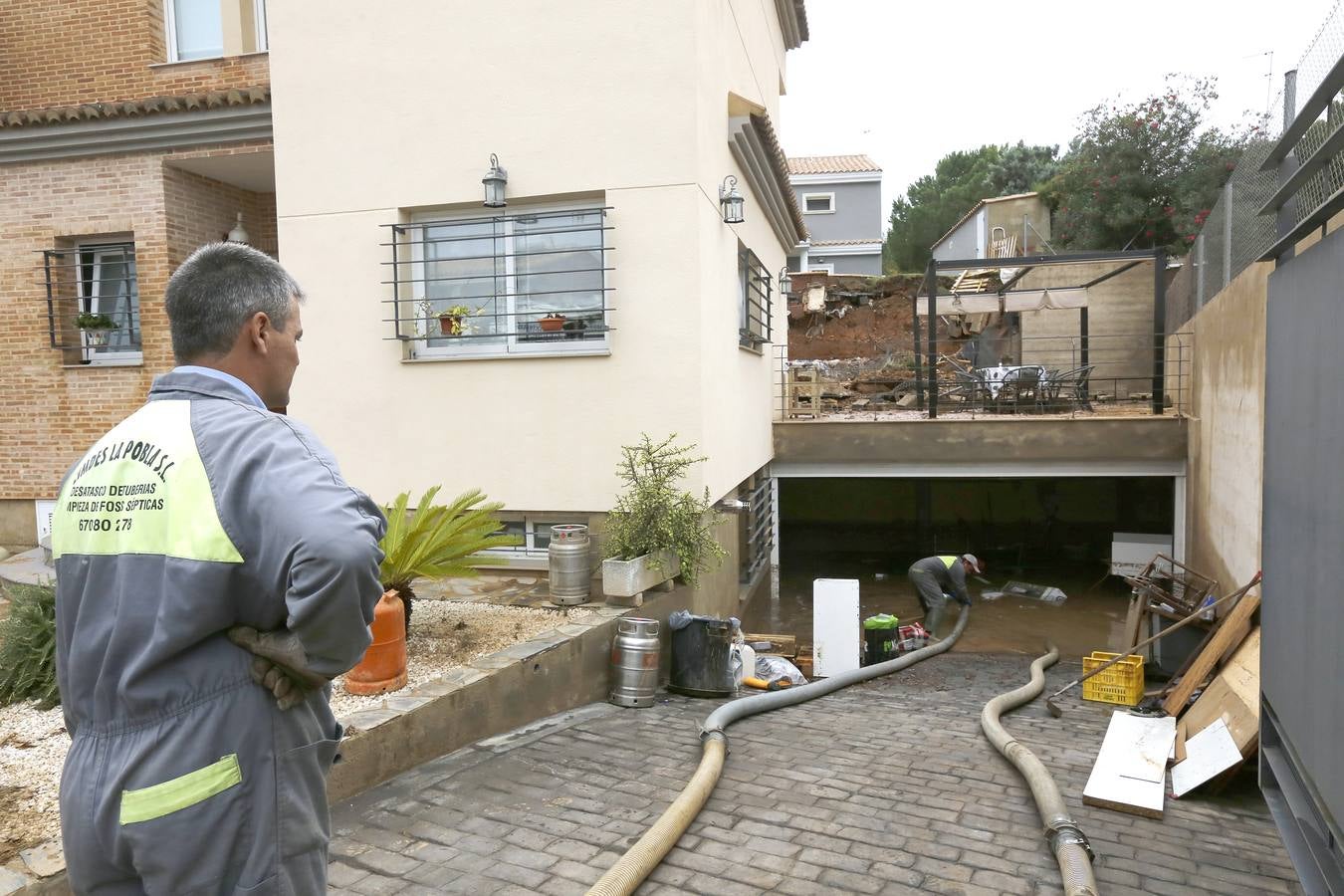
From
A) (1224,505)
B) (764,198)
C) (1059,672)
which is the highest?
(764,198)

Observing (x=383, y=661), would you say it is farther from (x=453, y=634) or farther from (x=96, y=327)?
(x=96, y=327)

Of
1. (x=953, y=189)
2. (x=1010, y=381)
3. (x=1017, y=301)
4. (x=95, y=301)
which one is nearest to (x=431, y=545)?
(x=95, y=301)

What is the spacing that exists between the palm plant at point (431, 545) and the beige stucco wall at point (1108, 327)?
15.5m

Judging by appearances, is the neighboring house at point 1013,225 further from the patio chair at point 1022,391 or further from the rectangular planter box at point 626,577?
the rectangular planter box at point 626,577

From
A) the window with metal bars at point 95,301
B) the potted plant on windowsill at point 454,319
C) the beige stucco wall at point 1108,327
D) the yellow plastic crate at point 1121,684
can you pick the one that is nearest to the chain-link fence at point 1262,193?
the beige stucco wall at point 1108,327

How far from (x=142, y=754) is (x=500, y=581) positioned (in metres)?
6.28

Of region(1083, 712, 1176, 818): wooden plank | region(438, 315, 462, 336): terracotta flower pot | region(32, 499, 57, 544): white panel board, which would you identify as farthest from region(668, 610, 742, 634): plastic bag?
region(32, 499, 57, 544): white panel board

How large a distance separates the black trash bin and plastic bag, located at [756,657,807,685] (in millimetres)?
1201

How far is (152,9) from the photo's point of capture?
10.4 meters

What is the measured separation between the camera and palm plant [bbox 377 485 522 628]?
5.73 meters

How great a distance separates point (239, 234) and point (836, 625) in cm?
769

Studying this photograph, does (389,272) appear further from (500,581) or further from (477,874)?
(477,874)

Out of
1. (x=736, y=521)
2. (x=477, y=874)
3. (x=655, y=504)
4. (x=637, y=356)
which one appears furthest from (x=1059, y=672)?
(x=477, y=874)

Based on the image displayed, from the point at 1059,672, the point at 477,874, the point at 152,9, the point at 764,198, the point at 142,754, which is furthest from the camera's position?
the point at 764,198
